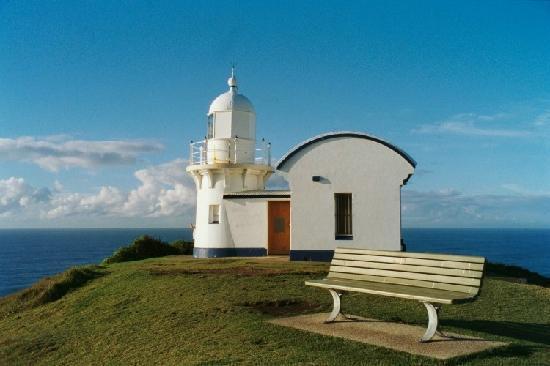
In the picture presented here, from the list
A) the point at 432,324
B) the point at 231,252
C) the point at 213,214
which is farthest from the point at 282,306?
the point at 213,214

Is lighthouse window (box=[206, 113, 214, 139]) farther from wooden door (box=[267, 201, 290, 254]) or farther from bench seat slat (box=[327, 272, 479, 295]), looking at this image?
bench seat slat (box=[327, 272, 479, 295])

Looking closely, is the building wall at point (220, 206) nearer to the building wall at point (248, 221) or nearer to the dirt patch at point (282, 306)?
the building wall at point (248, 221)

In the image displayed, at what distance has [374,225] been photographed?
2031 cm

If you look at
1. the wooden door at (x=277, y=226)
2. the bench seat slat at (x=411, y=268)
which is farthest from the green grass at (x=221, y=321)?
the wooden door at (x=277, y=226)

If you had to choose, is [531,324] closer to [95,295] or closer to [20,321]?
[95,295]

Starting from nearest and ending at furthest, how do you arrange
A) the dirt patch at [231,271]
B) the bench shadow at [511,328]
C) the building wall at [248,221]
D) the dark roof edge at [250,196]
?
the bench shadow at [511,328], the dirt patch at [231,271], the dark roof edge at [250,196], the building wall at [248,221]

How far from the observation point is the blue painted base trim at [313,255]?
2045 centimetres

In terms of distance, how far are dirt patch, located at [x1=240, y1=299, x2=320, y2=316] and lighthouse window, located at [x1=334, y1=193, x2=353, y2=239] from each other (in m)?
8.88

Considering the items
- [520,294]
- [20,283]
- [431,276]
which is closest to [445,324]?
[431,276]

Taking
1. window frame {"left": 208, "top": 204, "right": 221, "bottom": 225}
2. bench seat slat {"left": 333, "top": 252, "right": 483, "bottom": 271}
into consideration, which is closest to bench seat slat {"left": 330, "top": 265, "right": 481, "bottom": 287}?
bench seat slat {"left": 333, "top": 252, "right": 483, "bottom": 271}

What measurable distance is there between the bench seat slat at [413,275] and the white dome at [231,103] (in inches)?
627

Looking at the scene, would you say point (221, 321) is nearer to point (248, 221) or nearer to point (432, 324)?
point (432, 324)

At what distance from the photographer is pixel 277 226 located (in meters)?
23.6

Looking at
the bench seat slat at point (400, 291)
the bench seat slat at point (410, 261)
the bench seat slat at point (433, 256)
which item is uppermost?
the bench seat slat at point (433, 256)
